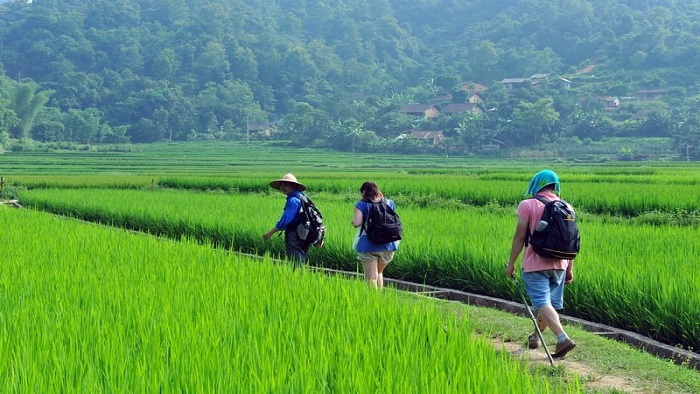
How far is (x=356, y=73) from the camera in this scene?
13975 cm

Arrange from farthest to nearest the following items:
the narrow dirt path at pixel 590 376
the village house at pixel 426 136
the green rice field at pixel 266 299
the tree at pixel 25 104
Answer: the tree at pixel 25 104
the village house at pixel 426 136
the narrow dirt path at pixel 590 376
the green rice field at pixel 266 299

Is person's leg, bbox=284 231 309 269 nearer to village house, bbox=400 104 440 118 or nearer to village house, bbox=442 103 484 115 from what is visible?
village house, bbox=442 103 484 115

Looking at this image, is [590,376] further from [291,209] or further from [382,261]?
[291,209]

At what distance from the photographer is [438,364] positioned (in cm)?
373

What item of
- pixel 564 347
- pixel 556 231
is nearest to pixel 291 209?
pixel 556 231

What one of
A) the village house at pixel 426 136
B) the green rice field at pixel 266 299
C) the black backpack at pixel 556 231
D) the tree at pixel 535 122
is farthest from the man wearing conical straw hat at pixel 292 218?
the village house at pixel 426 136

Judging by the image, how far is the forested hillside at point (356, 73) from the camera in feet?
280

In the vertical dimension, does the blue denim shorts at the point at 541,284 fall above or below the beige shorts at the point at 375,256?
above

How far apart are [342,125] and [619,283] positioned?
83.8m

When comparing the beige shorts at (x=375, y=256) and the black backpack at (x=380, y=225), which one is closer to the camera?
the black backpack at (x=380, y=225)

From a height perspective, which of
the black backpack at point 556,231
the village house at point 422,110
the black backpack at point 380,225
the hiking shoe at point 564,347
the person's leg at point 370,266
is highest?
the village house at point 422,110

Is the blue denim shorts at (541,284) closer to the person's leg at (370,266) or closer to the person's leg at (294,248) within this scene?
the person's leg at (370,266)

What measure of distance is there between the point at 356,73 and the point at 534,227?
13558cm

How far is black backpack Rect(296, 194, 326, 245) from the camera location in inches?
308
